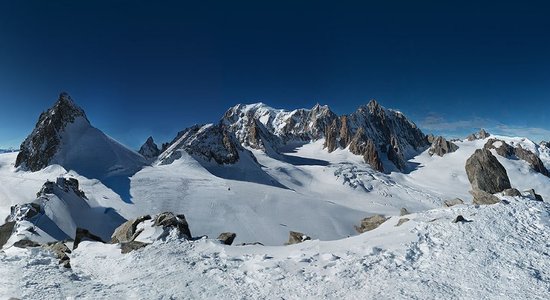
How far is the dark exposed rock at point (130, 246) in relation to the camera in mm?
19312

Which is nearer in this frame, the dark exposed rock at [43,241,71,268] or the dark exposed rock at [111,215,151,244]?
the dark exposed rock at [43,241,71,268]

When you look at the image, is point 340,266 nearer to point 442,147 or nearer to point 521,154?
point 521,154

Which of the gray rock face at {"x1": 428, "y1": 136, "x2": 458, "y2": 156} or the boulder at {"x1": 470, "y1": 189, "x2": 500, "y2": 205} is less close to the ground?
the gray rock face at {"x1": 428, "y1": 136, "x2": 458, "y2": 156}

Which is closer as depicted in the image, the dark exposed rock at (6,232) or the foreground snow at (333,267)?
the foreground snow at (333,267)

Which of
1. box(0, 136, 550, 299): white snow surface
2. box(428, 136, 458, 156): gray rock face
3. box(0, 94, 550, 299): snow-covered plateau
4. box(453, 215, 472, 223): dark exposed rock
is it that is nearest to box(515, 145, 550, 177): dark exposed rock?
box(428, 136, 458, 156): gray rock face

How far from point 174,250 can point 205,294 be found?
601 centimetres

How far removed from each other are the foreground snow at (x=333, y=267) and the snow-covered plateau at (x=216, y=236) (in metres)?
0.07

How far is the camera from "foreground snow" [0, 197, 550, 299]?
13305mm

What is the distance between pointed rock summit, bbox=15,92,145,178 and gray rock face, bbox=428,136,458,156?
156 meters

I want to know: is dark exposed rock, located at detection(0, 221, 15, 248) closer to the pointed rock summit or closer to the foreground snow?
the foreground snow

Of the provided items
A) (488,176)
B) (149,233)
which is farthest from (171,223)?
(488,176)

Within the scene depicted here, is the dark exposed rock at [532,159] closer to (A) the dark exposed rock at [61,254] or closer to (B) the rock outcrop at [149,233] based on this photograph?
(B) the rock outcrop at [149,233]

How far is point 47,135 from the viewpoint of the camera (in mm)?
75375

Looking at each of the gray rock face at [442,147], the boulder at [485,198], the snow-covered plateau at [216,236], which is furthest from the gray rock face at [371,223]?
the gray rock face at [442,147]
